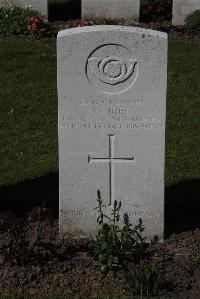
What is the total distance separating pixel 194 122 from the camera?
10.5m

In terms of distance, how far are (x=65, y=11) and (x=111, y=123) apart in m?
9.91

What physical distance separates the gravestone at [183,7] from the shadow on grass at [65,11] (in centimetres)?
198

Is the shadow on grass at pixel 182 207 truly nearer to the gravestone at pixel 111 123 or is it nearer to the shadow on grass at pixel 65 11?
the gravestone at pixel 111 123

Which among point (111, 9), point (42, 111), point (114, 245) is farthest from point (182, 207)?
point (111, 9)

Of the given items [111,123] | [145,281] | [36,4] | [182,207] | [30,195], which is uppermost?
[36,4]

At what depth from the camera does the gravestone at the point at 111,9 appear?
15.4 meters

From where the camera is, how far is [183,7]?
15.2 metres

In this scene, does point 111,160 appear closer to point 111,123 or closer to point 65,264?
point 111,123

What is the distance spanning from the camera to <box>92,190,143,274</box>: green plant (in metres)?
6.75

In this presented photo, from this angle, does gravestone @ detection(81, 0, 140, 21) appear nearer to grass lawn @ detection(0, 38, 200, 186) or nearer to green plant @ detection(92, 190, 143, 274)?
grass lawn @ detection(0, 38, 200, 186)

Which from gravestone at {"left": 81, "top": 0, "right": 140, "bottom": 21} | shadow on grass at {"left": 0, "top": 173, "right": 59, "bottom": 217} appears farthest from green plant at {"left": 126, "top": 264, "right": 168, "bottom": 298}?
gravestone at {"left": 81, "top": 0, "right": 140, "bottom": 21}

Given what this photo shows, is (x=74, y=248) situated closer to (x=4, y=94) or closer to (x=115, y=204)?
(x=115, y=204)

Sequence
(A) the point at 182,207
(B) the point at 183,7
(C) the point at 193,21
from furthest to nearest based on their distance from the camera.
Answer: (B) the point at 183,7, (C) the point at 193,21, (A) the point at 182,207

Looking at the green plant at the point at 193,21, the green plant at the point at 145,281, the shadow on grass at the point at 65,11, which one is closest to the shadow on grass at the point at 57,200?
the green plant at the point at 145,281
